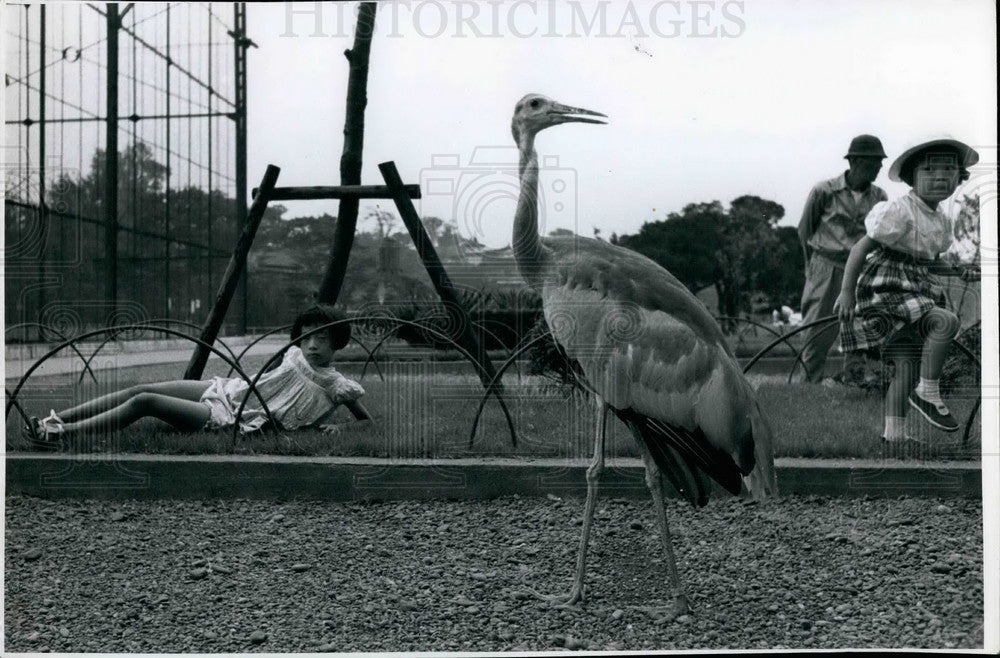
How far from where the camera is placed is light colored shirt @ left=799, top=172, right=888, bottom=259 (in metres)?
4.54

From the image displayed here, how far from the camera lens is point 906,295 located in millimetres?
4039

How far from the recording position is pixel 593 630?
3004 millimetres

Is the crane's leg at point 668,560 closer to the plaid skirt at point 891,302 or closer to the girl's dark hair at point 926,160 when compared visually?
the plaid skirt at point 891,302

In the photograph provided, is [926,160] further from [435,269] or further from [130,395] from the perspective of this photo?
[130,395]

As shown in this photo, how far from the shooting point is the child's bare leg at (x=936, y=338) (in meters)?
4.01

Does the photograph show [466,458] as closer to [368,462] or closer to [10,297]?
[368,462]

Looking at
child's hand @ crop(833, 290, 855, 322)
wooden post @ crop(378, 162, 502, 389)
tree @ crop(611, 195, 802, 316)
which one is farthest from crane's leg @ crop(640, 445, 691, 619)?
child's hand @ crop(833, 290, 855, 322)

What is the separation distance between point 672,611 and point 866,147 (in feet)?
7.37

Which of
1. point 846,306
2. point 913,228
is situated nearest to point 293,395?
point 846,306

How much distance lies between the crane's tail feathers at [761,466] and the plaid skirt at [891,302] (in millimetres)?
1300

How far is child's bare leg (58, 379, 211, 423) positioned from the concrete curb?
0.21 meters

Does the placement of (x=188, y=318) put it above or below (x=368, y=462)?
above

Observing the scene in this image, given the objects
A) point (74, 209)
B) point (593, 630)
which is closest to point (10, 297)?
point (74, 209)

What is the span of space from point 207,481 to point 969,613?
316cm
